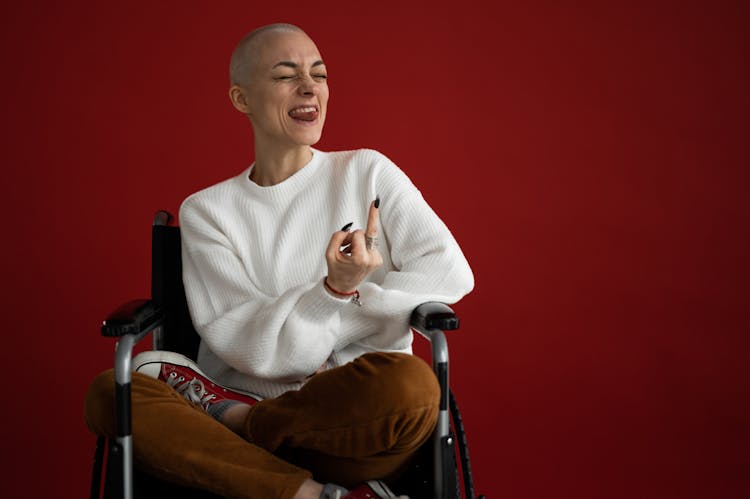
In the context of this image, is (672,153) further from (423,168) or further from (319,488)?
(319,488)

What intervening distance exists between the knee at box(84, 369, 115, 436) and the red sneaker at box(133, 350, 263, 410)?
163 mm

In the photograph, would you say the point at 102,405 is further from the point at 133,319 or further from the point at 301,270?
the point at 301,270

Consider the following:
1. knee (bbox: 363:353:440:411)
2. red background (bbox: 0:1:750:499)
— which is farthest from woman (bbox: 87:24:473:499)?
red background (bbox: 0:1:750:499)

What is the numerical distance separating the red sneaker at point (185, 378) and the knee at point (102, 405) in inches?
6.4

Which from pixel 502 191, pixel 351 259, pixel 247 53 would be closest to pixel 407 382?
pixel 351 259

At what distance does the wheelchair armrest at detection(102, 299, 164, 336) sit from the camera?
1.89 m

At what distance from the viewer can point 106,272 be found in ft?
10.5

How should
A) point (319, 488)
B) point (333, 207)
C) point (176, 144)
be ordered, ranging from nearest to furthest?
point (319, 488) → point (333, 207) → point (176, 144)

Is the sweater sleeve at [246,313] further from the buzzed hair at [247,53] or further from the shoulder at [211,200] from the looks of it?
the buzzed hair at [247,53]

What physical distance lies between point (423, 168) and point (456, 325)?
59.4 inches

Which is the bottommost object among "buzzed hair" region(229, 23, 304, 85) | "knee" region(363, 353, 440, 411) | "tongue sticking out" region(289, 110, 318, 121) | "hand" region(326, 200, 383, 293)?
"knee" region(363, 353, 440, 411)

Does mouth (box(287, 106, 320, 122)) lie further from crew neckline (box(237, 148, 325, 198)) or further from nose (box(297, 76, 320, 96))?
crew neckline (box(237, 148, 325, 198))

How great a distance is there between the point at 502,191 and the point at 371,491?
171 centimetres

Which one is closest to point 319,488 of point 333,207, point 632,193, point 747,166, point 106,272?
point 333,207
